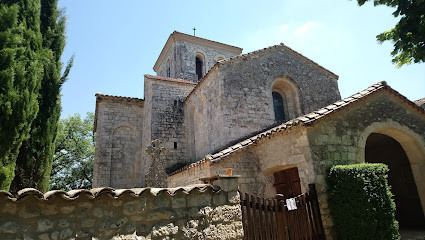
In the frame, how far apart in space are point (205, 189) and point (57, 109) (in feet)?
22.8

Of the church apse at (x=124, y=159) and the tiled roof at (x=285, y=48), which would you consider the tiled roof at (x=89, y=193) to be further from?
the church apse at (x=124, y=159)

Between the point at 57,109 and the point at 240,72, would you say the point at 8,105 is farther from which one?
the point at 240,72

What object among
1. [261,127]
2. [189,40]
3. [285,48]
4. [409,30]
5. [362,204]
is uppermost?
[189,40]

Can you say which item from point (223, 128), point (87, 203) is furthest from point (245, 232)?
point (223, 128)

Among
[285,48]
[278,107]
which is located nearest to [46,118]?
[278,107]

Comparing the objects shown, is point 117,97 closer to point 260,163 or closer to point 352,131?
point 260,163

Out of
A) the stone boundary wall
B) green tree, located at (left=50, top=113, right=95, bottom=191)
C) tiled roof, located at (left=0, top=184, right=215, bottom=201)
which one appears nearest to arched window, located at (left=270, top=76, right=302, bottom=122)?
the stone boundary wall

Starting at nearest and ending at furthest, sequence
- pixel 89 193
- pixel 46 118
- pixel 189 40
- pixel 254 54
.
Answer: pixel 89 193, pixel 46 118, pixel 254 54, pixel 189 40

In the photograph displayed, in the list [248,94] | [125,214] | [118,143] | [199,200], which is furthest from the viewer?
[118,143]

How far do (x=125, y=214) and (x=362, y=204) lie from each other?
15.9 feet

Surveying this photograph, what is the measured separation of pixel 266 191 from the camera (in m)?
7.72

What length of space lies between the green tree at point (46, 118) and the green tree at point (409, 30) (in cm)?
1101

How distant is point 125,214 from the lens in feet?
10.5

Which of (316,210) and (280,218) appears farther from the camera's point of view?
(316,210)
